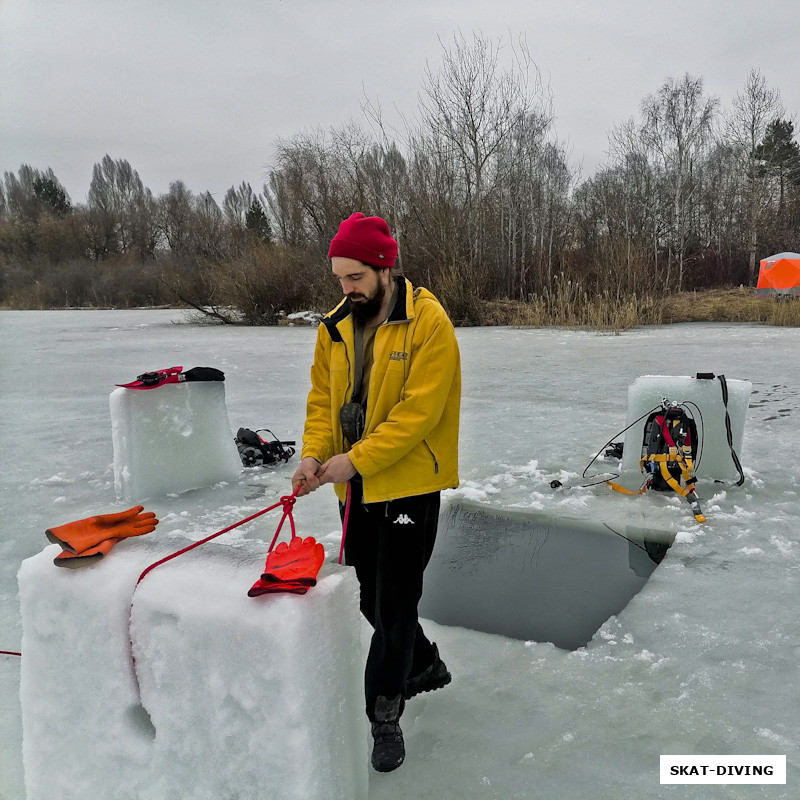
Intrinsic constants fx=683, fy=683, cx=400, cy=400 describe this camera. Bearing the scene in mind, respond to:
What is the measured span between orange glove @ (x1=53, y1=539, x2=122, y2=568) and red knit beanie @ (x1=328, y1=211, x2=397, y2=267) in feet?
3.30

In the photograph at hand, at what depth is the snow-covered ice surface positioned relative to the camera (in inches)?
80.6

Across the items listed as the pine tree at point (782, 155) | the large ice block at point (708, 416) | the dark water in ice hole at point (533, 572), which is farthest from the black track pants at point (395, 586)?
the pine tree at point (782, 155)

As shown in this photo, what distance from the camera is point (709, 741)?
2.10 metres

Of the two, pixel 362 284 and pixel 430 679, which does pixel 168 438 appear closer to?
pixel 430 679

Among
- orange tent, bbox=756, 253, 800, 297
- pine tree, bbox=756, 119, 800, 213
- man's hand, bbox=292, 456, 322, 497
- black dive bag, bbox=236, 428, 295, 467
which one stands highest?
pine tree, bbox=756, 119, 800, 213

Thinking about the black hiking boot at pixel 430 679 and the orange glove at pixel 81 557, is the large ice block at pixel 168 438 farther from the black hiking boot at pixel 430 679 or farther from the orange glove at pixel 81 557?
the orange glove at pixel 81 557

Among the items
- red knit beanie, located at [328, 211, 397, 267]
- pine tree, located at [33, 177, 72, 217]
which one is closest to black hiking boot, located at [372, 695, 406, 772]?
red knit beanie, located at [328, 211, 397, 267]

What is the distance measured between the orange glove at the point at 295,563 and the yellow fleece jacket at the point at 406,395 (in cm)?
33

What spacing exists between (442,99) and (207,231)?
3280 centimetres

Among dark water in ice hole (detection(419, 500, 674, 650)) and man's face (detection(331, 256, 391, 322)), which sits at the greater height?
man's face (detection(331, 256, 391, 322))

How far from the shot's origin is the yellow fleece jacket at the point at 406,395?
1930 mm

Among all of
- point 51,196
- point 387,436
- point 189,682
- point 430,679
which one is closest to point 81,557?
point 189,682

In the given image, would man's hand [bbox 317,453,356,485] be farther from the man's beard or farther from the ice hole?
the ice hole

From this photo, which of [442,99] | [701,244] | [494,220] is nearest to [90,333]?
[442,99]
